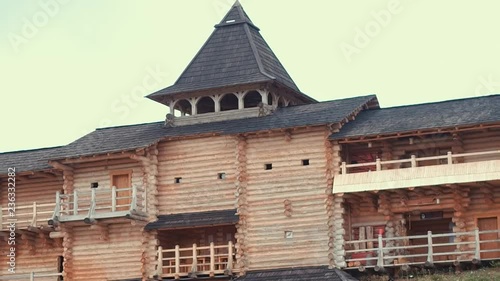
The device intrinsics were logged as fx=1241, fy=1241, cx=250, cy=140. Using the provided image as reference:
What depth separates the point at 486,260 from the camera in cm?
5425

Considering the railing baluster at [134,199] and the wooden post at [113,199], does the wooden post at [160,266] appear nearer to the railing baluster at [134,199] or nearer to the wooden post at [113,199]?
the railing baluster at [134,199]

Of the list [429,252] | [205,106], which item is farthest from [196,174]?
[429,252]

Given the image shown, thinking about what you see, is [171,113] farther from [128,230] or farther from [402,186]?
[402,186]

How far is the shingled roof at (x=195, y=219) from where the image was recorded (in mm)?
59156

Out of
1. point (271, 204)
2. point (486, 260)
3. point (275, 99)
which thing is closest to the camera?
point (486, 260)

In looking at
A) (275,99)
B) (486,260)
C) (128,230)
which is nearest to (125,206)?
(128,230)

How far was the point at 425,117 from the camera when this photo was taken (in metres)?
57.8

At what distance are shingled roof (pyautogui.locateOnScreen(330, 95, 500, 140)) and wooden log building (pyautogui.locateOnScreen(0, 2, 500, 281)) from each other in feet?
0.35

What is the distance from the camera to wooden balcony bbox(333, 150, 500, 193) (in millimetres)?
54531

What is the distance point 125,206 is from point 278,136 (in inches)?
334

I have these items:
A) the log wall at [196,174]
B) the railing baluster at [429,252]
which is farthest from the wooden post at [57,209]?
the railing baluster at [429,252]

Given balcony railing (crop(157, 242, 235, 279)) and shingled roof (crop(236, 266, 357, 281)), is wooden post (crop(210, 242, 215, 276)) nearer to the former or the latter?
balcony railing (crop(157, 242, 235, 279))

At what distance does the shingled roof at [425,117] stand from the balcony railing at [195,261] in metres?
7.89

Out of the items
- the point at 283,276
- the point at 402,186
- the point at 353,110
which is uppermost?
the point at 353,110
